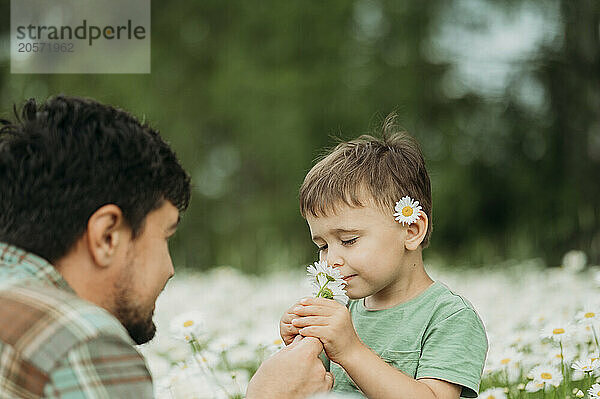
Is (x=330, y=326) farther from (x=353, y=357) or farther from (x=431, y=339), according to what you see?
(x=431, y=339)

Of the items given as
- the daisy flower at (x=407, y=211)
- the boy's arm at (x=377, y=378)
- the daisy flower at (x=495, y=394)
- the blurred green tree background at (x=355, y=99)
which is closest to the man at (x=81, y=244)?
the boy's arm at (x=377, y=378)

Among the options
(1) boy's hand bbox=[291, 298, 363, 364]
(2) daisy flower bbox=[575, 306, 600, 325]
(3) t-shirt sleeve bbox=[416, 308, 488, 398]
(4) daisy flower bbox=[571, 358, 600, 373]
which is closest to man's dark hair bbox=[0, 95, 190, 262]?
(1) boy's hand bbox=[291, 298, 363, 364]

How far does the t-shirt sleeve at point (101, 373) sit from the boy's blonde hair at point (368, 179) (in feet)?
3.17

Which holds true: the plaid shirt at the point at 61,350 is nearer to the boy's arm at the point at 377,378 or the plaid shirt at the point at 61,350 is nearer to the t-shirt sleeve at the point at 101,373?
the t-shirt sleeve at the point at 101,373

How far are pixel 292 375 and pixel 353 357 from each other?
18 centimetres

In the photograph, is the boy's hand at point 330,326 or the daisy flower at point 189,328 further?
the daisy flower at point 189,328

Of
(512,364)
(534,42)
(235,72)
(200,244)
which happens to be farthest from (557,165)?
(512,364)

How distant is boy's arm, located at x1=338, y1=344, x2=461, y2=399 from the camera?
2.07 meters

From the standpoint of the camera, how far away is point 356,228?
2.30 metres

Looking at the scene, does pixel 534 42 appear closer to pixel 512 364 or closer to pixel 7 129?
pixel 512 364

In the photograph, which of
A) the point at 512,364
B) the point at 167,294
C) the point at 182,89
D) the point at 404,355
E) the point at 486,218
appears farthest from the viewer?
the point at 182,89

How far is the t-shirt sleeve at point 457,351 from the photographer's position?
85.2 inches

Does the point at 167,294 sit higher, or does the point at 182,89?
the point at 182,89

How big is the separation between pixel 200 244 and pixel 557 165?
696cm
